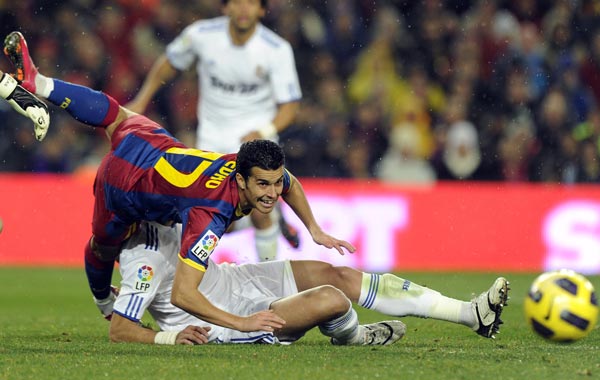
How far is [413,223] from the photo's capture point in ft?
44.4

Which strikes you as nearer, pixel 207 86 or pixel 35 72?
pixel 35 72

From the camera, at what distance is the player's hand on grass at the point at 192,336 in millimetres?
6945

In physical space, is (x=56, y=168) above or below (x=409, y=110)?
below

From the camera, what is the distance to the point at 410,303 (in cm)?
707

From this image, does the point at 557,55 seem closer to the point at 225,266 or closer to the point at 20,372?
the point at 225,266

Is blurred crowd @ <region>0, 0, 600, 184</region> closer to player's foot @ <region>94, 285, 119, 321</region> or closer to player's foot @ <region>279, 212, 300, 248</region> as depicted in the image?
player's foot @ <region>279, 212, 300, 248</region>

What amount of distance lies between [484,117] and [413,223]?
2025mm

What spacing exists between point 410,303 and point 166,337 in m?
1.47

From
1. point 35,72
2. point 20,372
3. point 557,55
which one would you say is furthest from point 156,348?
point 557,55

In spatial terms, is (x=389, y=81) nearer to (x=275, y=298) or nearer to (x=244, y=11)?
(x=244, y=11)

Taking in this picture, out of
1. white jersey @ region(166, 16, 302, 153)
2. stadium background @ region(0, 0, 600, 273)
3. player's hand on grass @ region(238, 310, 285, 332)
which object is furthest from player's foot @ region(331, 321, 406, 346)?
stadium background @ region(0, 0, 600, 273)

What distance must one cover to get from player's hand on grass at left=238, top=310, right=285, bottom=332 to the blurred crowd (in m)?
8.08

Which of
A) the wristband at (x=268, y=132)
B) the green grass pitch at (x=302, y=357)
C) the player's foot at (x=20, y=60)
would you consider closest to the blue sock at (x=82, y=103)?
the player's foot at (x=20, y=60)

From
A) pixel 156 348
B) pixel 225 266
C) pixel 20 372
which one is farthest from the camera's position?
pixel 225 266
